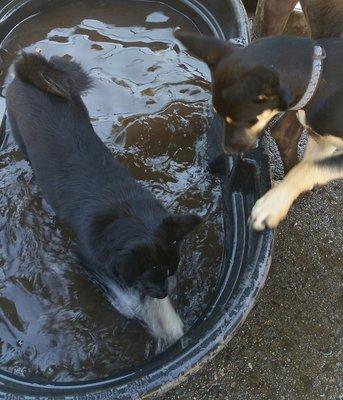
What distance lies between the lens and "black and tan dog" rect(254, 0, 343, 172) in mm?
2660

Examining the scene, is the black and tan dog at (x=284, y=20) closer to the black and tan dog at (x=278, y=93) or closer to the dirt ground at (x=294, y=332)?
the black and tan dog at (x=278, y=93)

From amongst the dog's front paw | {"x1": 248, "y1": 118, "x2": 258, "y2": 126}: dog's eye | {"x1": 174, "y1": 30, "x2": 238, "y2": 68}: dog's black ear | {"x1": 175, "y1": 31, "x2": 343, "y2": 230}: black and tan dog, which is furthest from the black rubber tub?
{"x1": 174, "y1": 30, "x2": 238, "y2": 68}: dog's black ear

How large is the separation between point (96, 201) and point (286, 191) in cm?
89

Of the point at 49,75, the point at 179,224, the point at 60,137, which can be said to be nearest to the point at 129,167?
the point at 60,137

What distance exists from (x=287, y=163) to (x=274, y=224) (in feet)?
2.57

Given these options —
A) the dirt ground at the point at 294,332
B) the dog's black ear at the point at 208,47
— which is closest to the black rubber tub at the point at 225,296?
the dirt ground at the point at 294,332

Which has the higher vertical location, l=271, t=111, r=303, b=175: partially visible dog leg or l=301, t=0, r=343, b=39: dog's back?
l=301, t=0, r=343, b=39: dog's back

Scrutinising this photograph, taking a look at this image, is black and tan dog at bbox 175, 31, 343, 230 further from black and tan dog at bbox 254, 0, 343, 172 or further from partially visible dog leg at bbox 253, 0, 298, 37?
partially visible dog leg at bbox 253, 0, 298, 37

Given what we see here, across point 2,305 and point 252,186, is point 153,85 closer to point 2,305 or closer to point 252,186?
point 252,186

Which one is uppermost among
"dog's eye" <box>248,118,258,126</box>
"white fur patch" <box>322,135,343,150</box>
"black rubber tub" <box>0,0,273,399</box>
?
"dog's eye" <box>248,118,258,126</box>

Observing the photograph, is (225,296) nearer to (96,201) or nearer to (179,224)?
(179,224)

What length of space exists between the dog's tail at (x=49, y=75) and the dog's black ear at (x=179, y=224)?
918 mm

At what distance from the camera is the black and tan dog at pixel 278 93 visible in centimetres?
211

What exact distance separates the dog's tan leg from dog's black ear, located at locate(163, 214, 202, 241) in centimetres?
42
